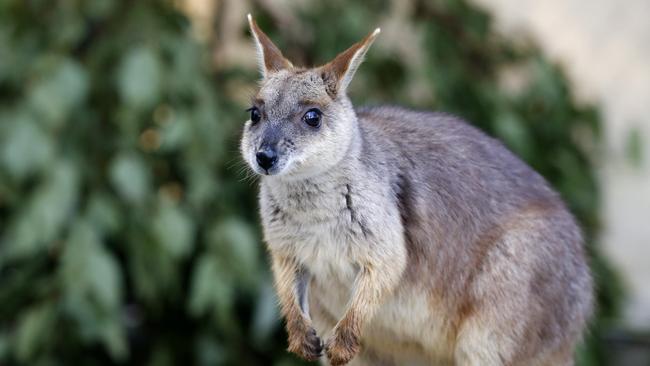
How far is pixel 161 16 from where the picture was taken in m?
5.50

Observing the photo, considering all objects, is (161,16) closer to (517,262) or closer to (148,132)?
(148,132)

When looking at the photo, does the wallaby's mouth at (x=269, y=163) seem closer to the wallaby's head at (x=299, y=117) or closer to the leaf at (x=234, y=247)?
the wallaby's head at (x=299, y=117)

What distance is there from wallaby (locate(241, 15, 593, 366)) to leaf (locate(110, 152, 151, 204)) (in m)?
2.05

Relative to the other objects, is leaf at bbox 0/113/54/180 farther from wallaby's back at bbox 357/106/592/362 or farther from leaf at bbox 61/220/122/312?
wallaby's back at bbox 357/106/592/362

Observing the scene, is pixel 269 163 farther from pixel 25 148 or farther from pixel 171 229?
pixel 25 148

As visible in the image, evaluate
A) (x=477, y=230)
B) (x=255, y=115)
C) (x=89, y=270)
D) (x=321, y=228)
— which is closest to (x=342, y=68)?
(x=255, y=115)

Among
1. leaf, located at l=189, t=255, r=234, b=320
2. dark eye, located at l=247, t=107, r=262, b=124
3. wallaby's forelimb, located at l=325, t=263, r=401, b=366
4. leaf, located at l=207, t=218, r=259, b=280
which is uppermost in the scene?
dark eye, located at l=247, t=107, r=262, b=124

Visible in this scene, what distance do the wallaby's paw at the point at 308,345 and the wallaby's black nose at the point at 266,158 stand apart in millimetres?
474

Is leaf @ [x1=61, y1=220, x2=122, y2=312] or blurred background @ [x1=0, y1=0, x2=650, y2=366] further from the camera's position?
blurred background @ [x1=0, y1=0, x2=650, y2=366]

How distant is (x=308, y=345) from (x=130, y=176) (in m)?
2.39

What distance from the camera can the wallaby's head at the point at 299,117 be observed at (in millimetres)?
2812

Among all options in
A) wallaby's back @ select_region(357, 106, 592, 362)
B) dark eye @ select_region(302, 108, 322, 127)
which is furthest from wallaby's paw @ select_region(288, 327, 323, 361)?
dark eye @ select_region(302, 108, 322, 127)

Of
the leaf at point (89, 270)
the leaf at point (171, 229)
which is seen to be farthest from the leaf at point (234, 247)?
the leaf at point (89, 270)

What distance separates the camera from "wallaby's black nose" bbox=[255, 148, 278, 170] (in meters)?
2.77
